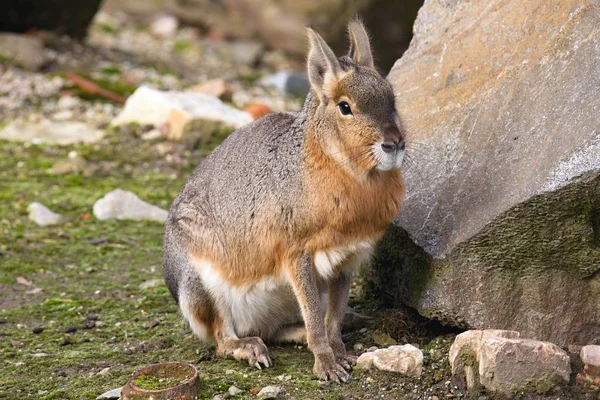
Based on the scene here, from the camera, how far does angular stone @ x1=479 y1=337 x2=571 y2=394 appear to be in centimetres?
470

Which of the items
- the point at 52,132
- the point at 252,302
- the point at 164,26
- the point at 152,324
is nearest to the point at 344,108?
the point at 252,302

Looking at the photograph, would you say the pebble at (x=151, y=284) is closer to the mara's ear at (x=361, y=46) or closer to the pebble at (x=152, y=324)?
the pebble at (x=152, y=324)

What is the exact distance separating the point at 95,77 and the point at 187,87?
116 centimetres

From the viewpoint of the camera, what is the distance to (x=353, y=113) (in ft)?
16.6

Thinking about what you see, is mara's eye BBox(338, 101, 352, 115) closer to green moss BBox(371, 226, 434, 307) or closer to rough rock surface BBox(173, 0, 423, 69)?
green moss BBox(371, 226, 434, 307)

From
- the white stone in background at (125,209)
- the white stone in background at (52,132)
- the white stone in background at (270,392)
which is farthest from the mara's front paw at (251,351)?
the white stone in background at (52,132)

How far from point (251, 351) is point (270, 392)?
0.60 metres

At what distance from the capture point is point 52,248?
26.2 feet

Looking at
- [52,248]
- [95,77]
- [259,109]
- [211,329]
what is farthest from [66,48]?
[211,329]

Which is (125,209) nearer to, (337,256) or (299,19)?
(337,256)

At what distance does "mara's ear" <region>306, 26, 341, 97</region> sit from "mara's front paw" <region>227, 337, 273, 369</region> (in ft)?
4.68

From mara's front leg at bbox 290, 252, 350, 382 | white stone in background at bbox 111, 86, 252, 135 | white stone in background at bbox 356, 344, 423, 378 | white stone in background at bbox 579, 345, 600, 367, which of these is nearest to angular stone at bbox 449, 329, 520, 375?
white stone in background at bbox 356, 344, 423, 378

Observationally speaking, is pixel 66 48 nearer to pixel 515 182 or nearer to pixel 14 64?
pixel 14 64

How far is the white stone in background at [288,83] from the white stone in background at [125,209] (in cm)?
523
